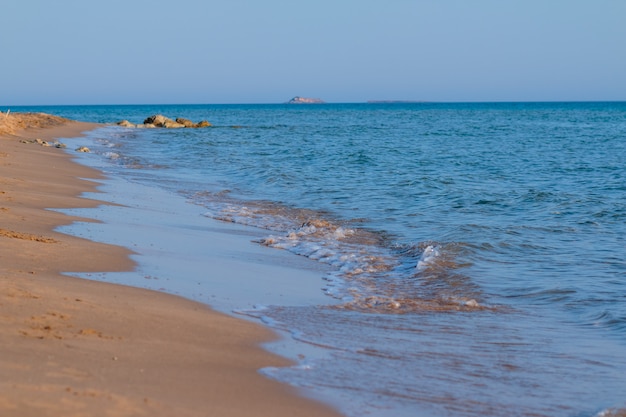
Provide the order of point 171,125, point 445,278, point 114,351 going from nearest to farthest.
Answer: point 114,351
point 445,278
point 171,125

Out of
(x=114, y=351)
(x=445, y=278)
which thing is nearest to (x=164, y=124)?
(x=445, y=278)

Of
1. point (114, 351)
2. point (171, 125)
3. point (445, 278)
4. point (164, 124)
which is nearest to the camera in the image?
point (114, 351)

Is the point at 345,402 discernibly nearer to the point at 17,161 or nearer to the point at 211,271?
the point at 211,271

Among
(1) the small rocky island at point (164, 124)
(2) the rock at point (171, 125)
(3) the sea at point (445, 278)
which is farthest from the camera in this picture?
(1) the small rocky island at point (164, 124)

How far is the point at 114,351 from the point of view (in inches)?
190

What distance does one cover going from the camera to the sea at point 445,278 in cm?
498

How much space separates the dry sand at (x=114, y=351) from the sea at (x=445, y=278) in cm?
36

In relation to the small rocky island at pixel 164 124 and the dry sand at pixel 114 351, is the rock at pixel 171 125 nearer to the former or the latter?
the small rocky island at pixel 164 124

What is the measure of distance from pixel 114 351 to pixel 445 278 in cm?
503

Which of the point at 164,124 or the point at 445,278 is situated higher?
the point at 164,124

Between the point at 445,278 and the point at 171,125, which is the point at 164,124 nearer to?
the point at 171,125

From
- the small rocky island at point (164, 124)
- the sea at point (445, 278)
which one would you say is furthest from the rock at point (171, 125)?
the sea at point (445, 278)

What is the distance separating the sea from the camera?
4980 millimetres

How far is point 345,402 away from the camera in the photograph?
177 inches
